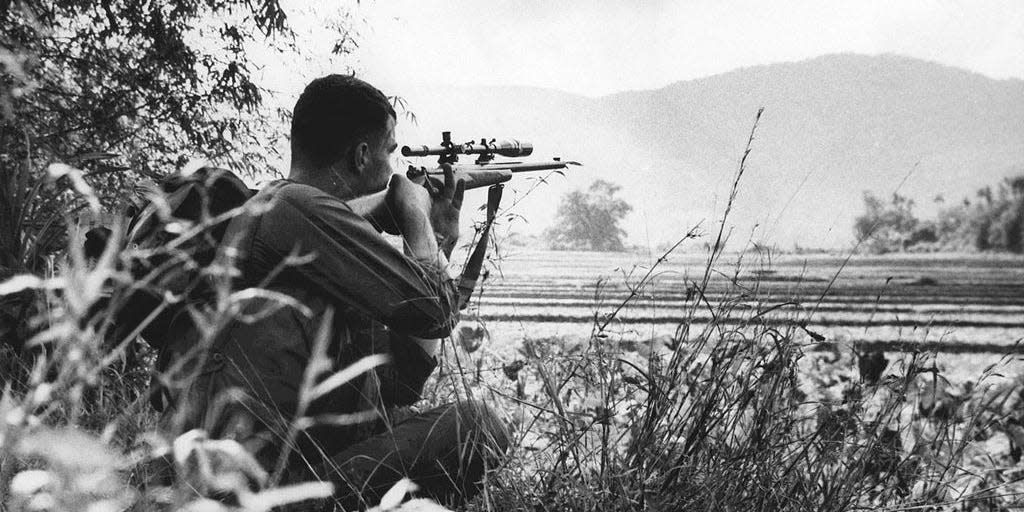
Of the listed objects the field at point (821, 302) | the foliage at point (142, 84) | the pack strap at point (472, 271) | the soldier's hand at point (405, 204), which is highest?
the foliage at point (142, 84)

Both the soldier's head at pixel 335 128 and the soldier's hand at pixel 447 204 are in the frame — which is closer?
the soldier's head at pixel 335 128

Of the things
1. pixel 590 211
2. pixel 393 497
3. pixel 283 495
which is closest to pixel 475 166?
pixel 393 497

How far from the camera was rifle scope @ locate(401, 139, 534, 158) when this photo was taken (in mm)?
2576

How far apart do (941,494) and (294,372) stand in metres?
1.62

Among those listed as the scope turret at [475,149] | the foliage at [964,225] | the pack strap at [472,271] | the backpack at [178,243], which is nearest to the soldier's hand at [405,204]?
the pack strap at [472,271]

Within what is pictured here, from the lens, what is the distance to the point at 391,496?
2.15ft

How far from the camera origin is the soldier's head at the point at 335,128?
5.48 ft

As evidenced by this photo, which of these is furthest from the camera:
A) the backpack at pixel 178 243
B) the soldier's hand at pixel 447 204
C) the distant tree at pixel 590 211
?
the distant tree at pixel 590 211

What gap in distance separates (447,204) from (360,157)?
48 cm

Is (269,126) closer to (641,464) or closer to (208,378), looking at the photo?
(208,378)

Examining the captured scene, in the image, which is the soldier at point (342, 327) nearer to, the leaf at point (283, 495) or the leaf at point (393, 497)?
the leaf at point (393, 497)

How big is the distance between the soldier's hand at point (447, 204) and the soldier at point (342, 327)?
0.25 metres

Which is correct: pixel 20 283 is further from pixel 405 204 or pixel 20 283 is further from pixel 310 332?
pixel 405 204

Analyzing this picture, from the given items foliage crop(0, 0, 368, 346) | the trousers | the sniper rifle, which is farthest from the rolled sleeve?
foliage crop(0, 0, 368, 346)
